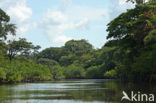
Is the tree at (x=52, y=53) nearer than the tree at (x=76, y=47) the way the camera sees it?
Yes

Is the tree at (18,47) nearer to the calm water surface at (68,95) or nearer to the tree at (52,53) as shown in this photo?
the calm water surface at (68,95)

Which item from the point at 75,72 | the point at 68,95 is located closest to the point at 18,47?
the point at 75,72

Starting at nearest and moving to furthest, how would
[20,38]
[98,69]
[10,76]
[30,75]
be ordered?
[10,76] → [30,75] → [20,38] → [98,69]

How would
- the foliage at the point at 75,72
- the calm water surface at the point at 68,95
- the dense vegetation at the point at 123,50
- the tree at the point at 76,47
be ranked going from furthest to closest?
the tree at the point at 76,47 < the foliage at the point at 75,72 < the dense vegetation at the point at 123,50 < the calm water surface at the point at 68,95

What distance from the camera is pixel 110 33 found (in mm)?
51031

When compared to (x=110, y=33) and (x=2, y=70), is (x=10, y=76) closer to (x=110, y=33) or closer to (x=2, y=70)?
(x=2, y=70)

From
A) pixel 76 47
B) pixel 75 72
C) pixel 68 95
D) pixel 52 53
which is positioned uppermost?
pixel 76 47

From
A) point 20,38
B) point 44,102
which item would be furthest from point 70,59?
point 44,102

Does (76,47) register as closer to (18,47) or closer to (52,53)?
(52,53)

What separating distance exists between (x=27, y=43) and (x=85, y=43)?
79.5m

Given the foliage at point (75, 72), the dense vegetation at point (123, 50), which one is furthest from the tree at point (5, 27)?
the foliage at point (75, 72)

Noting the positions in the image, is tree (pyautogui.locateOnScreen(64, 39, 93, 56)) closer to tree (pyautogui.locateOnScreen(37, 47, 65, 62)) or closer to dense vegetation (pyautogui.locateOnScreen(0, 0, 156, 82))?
tree (pyautogui.locateOnScreen(37, 47, 65, 62))

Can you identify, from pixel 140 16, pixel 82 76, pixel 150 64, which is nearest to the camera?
pixel 150 64

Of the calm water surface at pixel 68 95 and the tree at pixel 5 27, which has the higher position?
the tree at pixel 5 27
